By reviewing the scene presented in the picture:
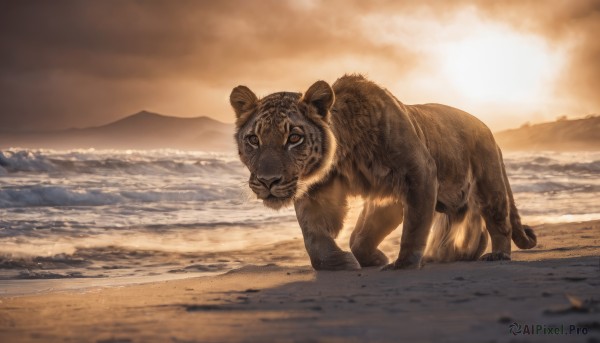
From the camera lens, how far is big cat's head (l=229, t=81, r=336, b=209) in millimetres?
6109

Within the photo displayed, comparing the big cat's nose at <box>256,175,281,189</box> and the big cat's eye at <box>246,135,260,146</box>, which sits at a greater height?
the big cat's eye at <box>246,135,260,146</box>

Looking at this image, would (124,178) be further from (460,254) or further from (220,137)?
(220,137)

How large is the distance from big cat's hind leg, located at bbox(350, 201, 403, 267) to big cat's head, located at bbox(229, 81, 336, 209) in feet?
4.80

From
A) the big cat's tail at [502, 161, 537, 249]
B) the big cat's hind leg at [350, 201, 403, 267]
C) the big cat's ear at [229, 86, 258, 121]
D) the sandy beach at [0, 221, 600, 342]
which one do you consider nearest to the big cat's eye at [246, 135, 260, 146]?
the big cat's ear at [229, 86, 258, 121]

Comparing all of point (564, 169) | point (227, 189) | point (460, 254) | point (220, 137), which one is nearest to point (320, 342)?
point (460, 254)

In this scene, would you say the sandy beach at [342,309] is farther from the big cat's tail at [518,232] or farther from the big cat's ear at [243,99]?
the big cat's tail at [518,232]

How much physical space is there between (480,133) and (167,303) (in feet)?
15.9

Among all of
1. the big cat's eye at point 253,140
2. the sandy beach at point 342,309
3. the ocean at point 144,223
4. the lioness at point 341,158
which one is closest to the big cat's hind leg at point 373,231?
the ocean at point 144,223


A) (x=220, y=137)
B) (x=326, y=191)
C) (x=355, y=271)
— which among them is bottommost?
(x=355, y=271)

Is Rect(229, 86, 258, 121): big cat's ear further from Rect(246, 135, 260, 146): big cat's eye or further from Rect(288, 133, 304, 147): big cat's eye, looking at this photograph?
Rect(288, 133, 304, 147): big cat's eye

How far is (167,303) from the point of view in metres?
4.48

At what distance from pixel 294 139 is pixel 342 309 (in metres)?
2.50

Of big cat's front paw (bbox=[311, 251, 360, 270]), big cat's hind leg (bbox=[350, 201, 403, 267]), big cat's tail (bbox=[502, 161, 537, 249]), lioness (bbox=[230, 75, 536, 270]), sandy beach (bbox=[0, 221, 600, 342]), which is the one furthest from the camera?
big cat's tail (bbox=[502, 161, 537, 249])

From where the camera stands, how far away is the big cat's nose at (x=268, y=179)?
19.8 feet
